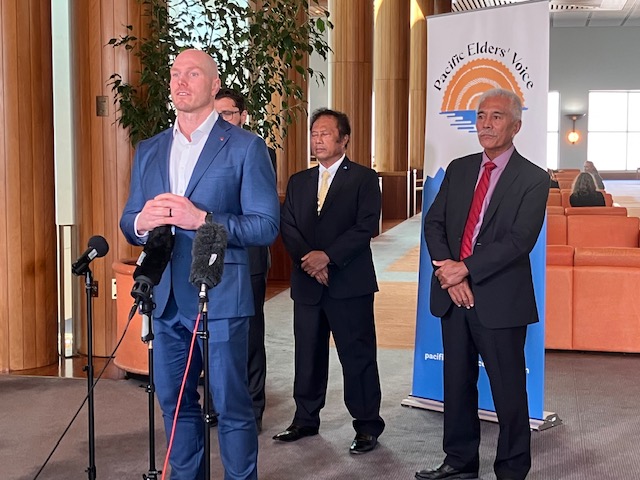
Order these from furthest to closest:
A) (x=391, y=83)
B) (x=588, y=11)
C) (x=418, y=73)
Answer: (x=588, y=11), (x=418, y=73), (x=391, y=83)

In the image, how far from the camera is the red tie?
3.90 meters

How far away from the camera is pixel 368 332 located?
4387mm

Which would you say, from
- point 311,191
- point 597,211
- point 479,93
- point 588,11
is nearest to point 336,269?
point 311,191

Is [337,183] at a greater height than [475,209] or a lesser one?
greater

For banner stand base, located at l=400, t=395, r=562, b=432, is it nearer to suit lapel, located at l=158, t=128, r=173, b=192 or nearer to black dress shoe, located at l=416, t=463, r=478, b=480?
black dress shoe, located at l=416, t=463, r=478, b=480

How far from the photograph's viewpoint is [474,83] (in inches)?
187

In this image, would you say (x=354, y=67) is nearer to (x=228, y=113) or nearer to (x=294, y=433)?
(x=228, y=113)

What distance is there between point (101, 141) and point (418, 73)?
742 inches

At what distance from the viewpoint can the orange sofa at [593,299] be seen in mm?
6484

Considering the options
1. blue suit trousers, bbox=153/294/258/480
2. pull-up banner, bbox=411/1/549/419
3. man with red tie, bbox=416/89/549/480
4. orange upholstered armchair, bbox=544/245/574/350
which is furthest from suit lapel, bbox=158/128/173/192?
orange upholstered armchair, bbox=544/245/574/350

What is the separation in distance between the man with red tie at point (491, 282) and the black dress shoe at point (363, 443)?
0.41 m

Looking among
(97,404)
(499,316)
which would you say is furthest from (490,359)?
(97,404)

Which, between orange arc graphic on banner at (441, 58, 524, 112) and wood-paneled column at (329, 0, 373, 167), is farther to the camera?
wood-paneled column at (329, 0, 373, 167)

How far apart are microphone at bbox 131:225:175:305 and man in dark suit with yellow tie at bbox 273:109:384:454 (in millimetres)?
1475
